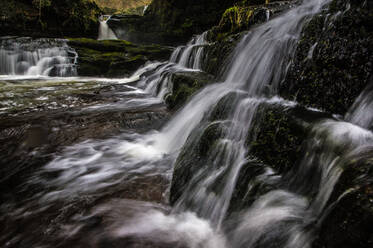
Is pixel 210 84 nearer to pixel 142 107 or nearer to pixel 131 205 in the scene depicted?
pixel 142 107

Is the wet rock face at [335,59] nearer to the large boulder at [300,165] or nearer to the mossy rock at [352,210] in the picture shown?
the large boulder at [300,165]

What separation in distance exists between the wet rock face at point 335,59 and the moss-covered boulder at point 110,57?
12.8 meters

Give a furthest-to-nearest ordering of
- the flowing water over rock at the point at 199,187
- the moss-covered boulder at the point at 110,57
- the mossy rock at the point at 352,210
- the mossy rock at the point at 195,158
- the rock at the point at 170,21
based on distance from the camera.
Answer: the rock at the point at 170,21
the moss-covered boulder at the point at 110,57
the mossy rock at the point at 195,158
the flowing water over rock at the point at 199,187
the mossy rock at the point at 352,210

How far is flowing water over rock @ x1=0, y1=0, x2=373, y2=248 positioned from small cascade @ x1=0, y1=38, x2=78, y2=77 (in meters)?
12.2

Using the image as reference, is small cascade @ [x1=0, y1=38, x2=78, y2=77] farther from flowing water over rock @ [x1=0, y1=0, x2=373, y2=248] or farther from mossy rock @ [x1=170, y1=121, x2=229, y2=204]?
mossy rock @ [x1=170, y1=121, x2=229, y2=204]

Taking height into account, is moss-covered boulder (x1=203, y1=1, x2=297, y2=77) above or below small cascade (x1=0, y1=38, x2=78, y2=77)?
above

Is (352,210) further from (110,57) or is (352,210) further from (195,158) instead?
(110,57)

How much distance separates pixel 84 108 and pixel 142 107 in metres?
1.65

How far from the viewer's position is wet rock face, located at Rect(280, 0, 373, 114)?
252cm

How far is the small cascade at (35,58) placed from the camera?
14273mm

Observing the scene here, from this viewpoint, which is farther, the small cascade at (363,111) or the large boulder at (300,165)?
the small cascade at (363,111)

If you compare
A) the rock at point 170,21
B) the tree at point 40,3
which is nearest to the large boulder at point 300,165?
the rock at point 170,21

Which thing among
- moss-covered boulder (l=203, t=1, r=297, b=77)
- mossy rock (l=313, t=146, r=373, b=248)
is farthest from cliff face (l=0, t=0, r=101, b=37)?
mossy rock (l=313, t=146, r=373, b=248)

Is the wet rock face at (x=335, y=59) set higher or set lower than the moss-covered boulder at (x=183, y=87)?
higher
